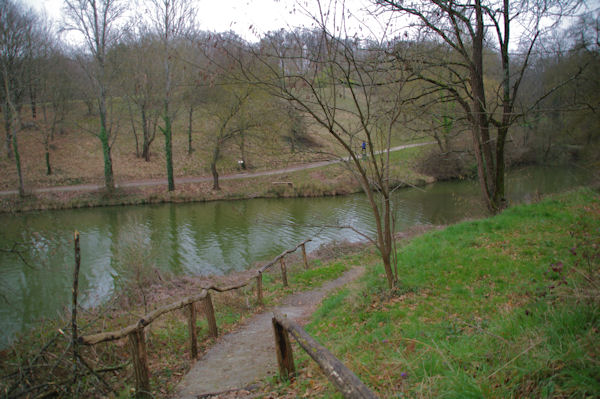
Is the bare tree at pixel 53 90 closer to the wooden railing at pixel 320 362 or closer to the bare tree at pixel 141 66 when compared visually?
the bare tree at pixel 141 66

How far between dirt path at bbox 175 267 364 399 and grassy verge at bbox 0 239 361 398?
0.82 ft

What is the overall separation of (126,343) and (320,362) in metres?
4.33

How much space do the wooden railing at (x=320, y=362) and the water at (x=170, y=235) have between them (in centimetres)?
254

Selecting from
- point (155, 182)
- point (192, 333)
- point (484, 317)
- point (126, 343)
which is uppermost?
point (155, 182)

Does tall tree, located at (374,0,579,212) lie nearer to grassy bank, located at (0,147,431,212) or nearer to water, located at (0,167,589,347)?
water, located at (0,167,589,347)

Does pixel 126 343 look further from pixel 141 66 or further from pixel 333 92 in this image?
pixel 141 66

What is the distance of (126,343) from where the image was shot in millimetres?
6016

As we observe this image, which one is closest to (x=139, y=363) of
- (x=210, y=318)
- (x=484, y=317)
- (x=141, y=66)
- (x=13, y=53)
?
(x=210, y=318)

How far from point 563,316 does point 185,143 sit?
38.2 m

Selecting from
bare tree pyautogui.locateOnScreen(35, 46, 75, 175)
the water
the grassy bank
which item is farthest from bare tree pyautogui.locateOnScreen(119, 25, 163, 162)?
the water

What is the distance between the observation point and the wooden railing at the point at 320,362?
7.77 feet

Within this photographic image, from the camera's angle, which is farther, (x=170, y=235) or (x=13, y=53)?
(x=13, y=53)

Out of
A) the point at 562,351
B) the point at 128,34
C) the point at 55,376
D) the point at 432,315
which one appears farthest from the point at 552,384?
the point at 128,34

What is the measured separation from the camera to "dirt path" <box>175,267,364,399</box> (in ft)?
15.4
